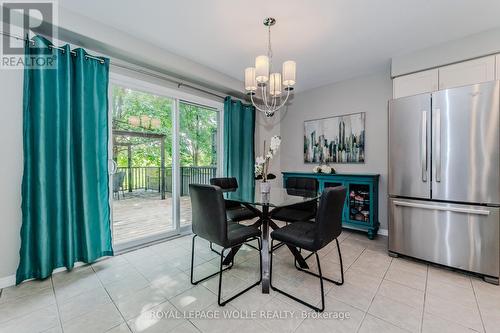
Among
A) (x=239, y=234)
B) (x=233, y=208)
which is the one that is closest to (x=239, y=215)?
(x=233, y=208)

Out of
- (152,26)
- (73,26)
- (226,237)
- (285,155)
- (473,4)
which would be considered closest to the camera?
(226,237)

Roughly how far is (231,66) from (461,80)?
279 centimetres

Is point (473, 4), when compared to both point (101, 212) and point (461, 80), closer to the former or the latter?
point (461, 80)

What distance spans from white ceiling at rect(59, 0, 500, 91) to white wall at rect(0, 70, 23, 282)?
2.92ft

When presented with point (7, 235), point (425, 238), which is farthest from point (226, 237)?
point (425, 238)

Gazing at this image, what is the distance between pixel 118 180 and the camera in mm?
2734

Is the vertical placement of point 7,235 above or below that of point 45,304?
above

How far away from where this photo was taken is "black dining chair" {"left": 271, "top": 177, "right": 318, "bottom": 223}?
244 cm

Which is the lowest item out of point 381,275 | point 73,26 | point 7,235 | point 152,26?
point 381,275

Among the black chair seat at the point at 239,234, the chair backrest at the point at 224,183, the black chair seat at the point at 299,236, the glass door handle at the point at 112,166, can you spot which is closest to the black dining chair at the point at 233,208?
the chair backrest at the point at 224,183

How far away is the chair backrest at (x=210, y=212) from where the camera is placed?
1.60m

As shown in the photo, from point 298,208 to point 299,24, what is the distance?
2.09m

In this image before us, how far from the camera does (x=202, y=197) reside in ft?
5.64

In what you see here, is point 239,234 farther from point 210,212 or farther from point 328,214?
point 328,214
